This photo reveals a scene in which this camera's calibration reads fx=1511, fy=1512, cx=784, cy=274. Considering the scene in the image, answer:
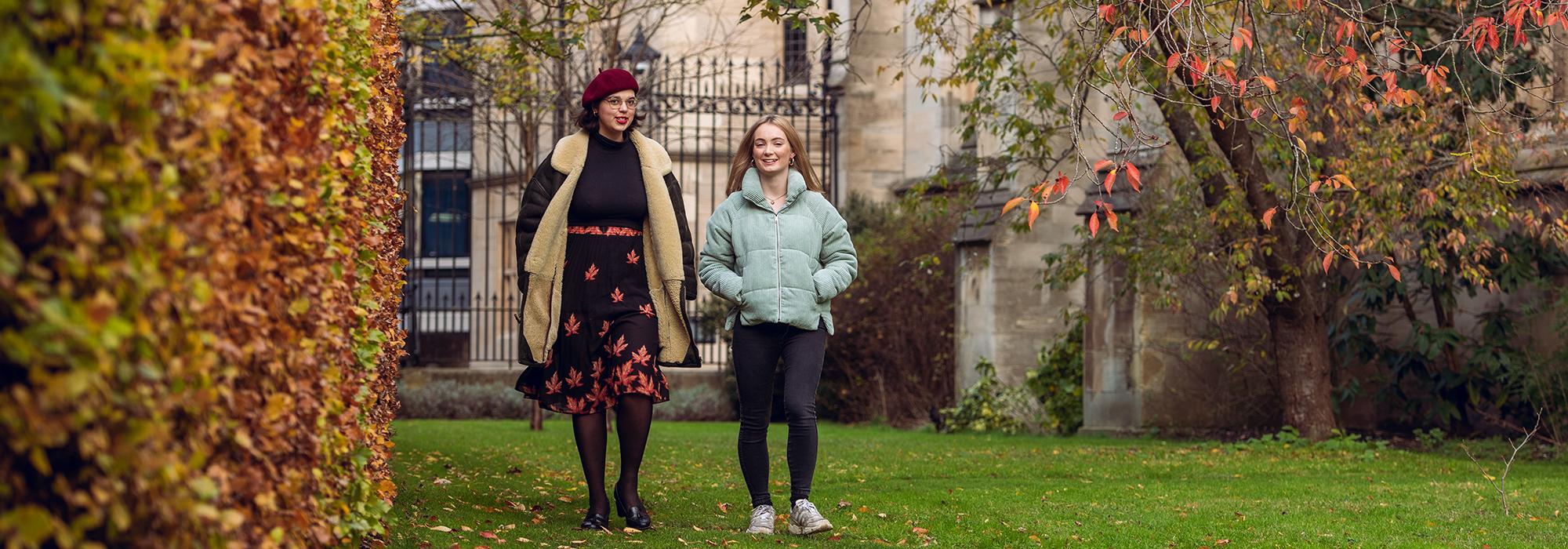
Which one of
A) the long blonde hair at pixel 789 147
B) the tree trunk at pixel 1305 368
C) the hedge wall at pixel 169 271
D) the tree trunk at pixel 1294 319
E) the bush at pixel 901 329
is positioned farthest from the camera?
the bush at pixel 901 329

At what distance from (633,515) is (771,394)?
2.43 ft

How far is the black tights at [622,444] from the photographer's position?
5930 mm

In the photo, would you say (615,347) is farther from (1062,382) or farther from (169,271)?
(1062,382)

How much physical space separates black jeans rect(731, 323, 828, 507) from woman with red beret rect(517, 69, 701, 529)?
30 cm

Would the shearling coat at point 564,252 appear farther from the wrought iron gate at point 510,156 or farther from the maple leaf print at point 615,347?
the wrought iron gate at point 510,156

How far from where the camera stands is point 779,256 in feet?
19.4

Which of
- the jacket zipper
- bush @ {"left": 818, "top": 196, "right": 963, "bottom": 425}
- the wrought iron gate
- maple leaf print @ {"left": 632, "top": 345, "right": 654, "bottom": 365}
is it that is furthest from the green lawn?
the wrought iron gate

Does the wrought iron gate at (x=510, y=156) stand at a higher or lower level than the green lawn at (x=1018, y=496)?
higher

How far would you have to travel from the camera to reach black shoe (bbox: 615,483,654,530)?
595 cm

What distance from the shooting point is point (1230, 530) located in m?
6.36

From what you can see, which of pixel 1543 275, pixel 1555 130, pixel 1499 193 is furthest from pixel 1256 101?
pixel 1543 275

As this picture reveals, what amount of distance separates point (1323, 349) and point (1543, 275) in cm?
165

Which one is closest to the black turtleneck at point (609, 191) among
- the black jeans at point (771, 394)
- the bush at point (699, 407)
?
the black jeans at point (771, 394)

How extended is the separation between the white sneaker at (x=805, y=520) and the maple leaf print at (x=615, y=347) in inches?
35.9
